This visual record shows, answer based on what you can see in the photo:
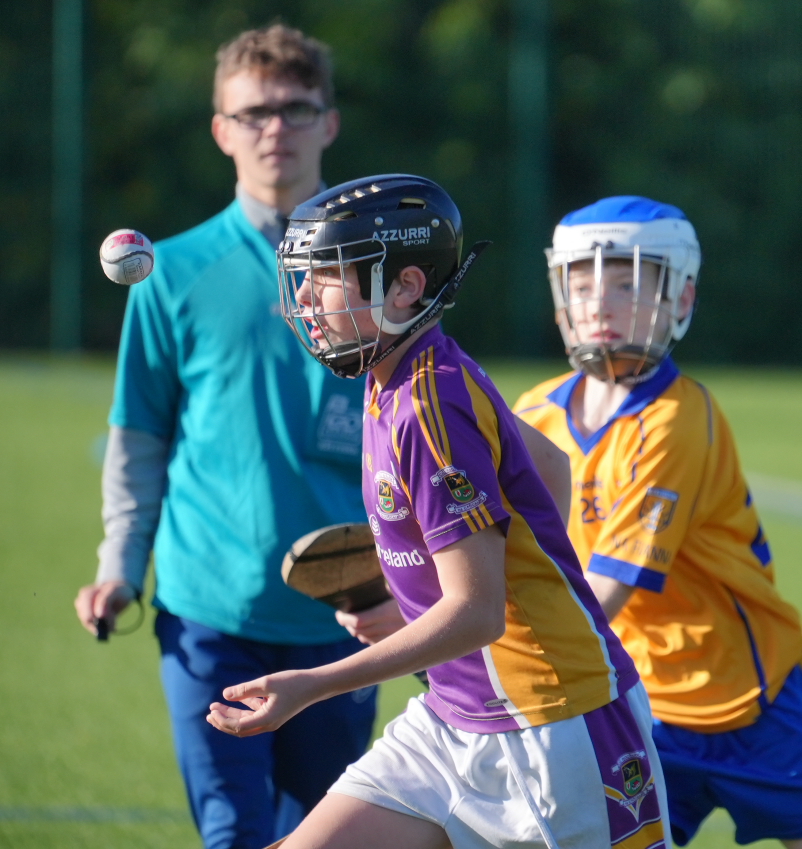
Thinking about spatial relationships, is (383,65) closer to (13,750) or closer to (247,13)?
(247,13)

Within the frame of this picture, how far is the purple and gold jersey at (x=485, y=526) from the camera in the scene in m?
2.35

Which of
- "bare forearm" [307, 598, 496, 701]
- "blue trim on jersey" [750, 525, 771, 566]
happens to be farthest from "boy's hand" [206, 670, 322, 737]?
"blue trim on jersey" [750, 525, 771, 566]

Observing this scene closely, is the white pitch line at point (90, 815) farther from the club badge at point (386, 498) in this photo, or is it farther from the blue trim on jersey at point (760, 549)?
the club badge at point (386, 498)

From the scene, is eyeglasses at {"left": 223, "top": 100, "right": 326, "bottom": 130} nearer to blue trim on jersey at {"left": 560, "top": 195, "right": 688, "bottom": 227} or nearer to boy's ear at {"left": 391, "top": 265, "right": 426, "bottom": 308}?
blue trim on jersey at {"left": 560, "top": 195, "right": 688, "bottom": 227}

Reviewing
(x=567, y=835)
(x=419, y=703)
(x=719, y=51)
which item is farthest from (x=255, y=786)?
(x=719, y=51)

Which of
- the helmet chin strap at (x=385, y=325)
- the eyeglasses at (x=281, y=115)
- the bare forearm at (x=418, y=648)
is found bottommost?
the bare forearm at (x=418, y=648)

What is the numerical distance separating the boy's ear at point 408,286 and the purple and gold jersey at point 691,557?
86 cm

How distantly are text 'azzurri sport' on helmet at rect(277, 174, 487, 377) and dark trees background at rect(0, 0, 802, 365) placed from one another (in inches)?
860

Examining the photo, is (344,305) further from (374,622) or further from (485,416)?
(374,622)

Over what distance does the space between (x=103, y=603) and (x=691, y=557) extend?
5.05ft

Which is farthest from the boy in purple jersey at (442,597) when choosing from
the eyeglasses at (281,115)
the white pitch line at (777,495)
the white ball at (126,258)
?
the white pitch line at (777,495)

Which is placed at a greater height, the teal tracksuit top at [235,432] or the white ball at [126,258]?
the white ball at [126,258]

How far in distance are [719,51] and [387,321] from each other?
27.4 m

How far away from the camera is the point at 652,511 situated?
3.07 meters
